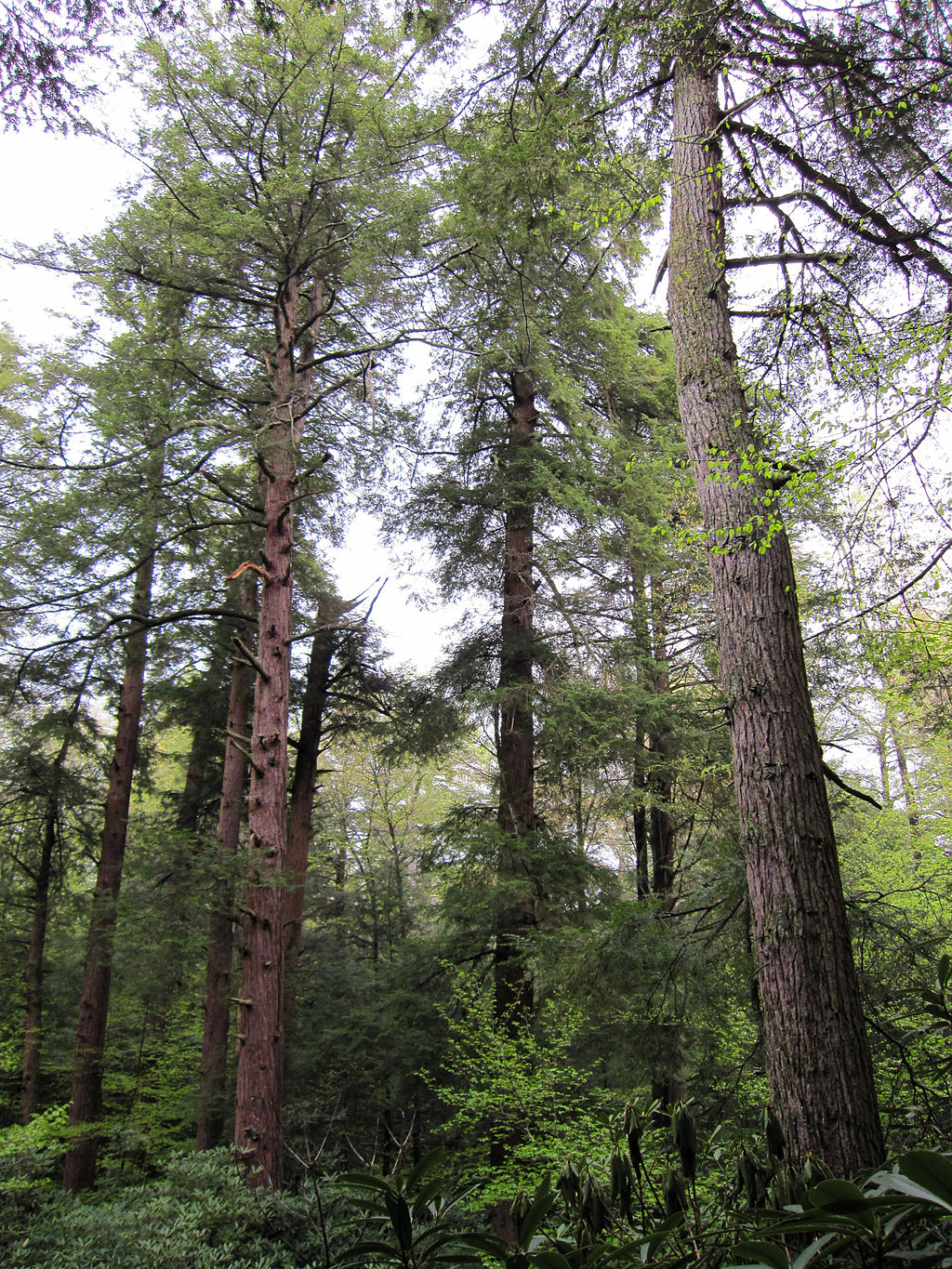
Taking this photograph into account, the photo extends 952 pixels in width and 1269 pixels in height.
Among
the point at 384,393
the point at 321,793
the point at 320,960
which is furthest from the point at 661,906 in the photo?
the point at 321,793

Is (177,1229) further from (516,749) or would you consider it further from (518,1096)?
(516,749)

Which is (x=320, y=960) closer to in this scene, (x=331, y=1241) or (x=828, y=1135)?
(x=331, y=1241)

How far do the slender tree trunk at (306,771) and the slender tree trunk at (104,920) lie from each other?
2370mm

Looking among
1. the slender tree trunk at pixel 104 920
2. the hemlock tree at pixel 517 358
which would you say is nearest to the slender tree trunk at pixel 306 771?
the slender tree trunk at pixel 104 920

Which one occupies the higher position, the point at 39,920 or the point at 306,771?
the point at 306,771

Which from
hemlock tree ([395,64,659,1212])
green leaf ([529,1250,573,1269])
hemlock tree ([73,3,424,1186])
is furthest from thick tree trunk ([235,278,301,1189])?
green leaf ([529,1250,573,1269])

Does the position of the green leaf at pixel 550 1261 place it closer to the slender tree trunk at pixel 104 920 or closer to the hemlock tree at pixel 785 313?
the hemlock tree at pixel 785 313

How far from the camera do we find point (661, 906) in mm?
5992

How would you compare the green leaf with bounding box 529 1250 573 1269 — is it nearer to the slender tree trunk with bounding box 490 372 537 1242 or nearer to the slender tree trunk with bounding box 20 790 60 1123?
the slender tree trunk with bounding box 490 372 537 1242

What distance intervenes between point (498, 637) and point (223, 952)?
6.21 m

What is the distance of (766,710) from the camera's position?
10.9 ft

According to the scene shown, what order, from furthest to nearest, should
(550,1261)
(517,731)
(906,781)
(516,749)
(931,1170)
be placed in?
(906,781) → (516,749) → (517,731) → (550,1261) → (931,1170)

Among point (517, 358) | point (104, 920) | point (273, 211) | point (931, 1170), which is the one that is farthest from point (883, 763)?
point (931, 1170)

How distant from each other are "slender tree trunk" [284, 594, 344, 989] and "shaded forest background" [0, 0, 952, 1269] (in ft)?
0.31
